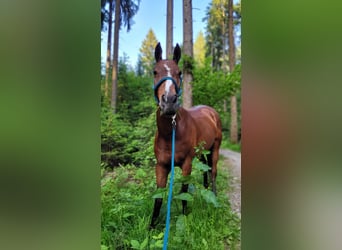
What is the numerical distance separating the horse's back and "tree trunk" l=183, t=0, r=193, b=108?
2.9 inches

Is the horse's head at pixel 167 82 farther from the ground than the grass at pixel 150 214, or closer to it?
farther from the ground

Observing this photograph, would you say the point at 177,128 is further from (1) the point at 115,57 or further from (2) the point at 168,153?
(1) the point at 115,57

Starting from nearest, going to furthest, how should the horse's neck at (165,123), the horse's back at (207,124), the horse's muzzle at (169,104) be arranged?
1. the horse's muzzle at (169,104)
2. the horse's neck at (165,123)
3. the horse's back at (207,124)

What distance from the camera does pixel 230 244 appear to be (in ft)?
5.31

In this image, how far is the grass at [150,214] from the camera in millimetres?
1632

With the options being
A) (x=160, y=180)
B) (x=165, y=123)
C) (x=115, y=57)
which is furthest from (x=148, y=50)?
(x=160, y=180)

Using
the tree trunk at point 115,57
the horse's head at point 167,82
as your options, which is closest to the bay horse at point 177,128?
the horse's head at point 167,82

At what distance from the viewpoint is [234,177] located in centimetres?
183

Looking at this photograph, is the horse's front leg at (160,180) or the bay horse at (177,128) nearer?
the bay horse at (177,128)

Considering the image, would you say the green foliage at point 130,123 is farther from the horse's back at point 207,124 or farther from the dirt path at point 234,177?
the dirt path at point 234,177

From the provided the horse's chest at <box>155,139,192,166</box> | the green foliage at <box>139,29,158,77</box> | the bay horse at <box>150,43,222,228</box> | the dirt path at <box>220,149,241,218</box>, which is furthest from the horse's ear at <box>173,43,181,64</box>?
the dirt path at <box>220,149,241,218</box>

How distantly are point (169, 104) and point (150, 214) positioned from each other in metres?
0.65
